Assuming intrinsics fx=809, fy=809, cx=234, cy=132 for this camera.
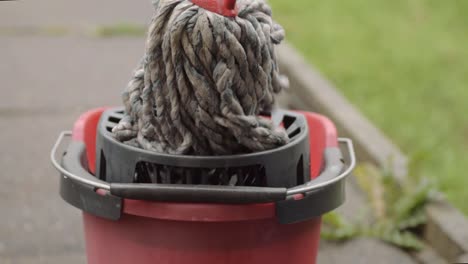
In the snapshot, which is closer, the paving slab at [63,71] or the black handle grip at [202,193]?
the black handle grip at [202,193]

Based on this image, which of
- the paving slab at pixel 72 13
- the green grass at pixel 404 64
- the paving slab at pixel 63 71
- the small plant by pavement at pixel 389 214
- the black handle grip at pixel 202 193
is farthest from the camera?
the paving slab at pixel 72 13

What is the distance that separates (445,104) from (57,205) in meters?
1.69

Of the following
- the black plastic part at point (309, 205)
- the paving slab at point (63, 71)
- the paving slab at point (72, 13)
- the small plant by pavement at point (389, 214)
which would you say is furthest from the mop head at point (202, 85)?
the paving slab at point (72, 13)

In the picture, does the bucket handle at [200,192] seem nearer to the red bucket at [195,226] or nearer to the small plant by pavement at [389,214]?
the red bucket at [195,226]

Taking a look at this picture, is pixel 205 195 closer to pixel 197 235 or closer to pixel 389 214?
pixel 197 235

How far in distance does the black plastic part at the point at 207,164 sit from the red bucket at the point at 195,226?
0.05 meters

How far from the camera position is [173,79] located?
1324mm

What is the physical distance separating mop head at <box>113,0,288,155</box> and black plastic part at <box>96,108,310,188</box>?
0.10 feet

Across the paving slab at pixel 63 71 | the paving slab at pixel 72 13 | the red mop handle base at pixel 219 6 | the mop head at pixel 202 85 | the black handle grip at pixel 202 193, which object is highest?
the red mop handle base at pixel 219 6

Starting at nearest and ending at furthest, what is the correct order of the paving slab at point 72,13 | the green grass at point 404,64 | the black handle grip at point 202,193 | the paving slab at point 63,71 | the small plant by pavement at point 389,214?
the black handle grip at point 202,193
the small plant by pavement at point 389,214
the green grass at point 404,64
the paving slab at point 63,71
the paving slab at point 72,13

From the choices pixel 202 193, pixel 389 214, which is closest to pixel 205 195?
pixel 202 193

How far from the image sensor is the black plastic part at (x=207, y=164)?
1.32m

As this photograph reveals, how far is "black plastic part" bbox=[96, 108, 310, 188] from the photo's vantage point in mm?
1318

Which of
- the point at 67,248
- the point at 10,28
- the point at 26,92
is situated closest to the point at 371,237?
the point at 67,248
